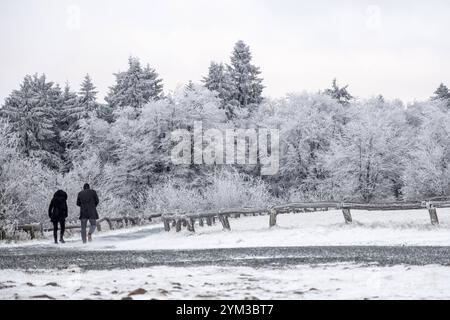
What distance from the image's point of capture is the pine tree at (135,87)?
6838cm

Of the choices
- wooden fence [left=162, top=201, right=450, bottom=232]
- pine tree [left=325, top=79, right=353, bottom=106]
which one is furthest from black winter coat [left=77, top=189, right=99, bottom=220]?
pine tree [left=325, top=79, right=353, bottom=106]

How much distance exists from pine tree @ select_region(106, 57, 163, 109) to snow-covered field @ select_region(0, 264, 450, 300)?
59.0 meters

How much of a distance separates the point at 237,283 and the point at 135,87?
6387 centimetres

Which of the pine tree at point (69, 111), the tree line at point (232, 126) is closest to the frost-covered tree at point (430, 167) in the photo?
the tree line at point (232, 126)

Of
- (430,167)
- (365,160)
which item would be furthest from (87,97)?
(430,167)

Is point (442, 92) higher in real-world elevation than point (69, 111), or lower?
higher

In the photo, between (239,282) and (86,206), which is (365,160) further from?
(239,282)

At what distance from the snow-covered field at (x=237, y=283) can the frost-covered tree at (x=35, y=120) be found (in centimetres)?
5384

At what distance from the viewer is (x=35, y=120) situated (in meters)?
64.6

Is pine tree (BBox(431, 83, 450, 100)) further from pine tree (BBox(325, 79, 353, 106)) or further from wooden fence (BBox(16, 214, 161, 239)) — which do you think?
wooden fence (BBox(16, 214, 161, 239))

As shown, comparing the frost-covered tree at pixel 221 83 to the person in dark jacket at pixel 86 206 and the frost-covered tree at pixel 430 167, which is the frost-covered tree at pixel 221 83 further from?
the person in dark jacket at pixel 86 206
